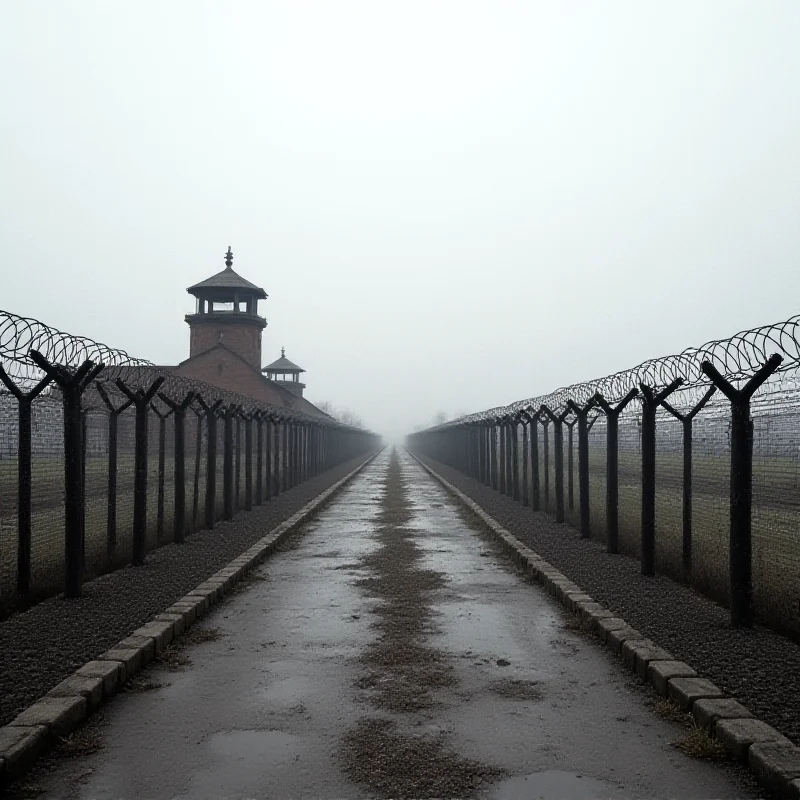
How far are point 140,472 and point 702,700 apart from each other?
774 cm

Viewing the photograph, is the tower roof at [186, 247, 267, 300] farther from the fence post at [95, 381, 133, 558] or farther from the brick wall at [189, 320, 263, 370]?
Answer: the fence post at [95, 381, 133, 558]

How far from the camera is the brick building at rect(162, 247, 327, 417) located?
5506cm

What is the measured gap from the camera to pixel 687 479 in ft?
33.3

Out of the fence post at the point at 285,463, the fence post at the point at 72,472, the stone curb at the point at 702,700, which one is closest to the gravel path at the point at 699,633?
the stone curb at the point at 702,700

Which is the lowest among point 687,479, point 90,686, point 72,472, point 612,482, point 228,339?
point 90,686

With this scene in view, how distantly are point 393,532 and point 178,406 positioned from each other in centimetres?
472

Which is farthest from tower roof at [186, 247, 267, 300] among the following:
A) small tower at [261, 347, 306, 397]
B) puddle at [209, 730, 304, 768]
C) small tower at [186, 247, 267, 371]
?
puddle at [209, 730, 304, 768]

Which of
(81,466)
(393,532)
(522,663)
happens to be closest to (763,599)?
(522,663)

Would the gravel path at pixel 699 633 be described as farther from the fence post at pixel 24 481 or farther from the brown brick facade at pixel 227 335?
the brown brick facade at pixel 227 335

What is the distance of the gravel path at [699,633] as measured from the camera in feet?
16.4

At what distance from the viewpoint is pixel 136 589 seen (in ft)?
27.9

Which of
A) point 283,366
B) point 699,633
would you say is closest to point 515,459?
point 699,633

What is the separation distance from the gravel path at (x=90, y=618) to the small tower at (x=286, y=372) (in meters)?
73.9

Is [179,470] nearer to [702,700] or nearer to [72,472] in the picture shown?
[72,472]
